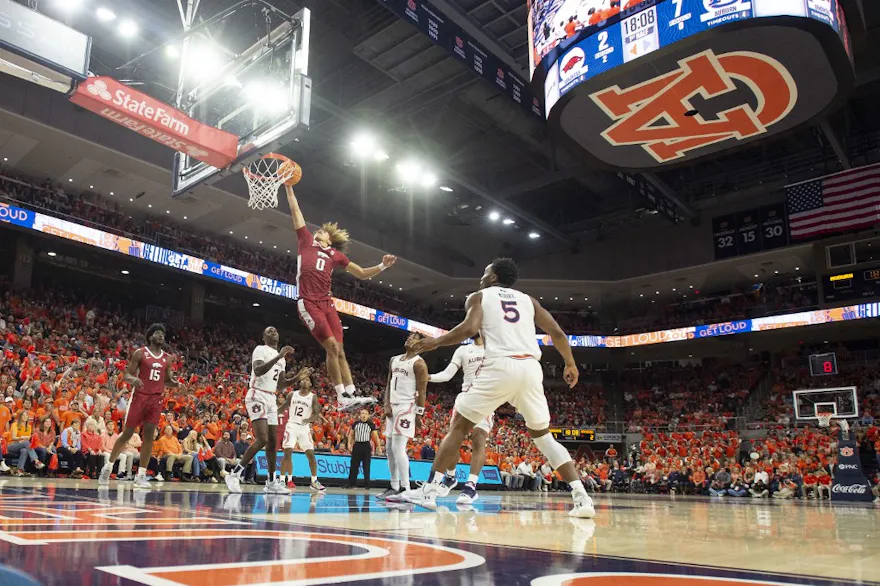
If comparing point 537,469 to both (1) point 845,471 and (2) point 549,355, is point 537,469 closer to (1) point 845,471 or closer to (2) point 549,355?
(1) point 845,471

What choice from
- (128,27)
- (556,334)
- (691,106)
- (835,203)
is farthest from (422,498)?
(835,203)

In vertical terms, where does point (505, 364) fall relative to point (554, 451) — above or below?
above

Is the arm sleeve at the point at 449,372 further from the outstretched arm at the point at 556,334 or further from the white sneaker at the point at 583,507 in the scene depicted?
the white sneaker at the point at 583,507

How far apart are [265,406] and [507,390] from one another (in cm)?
397

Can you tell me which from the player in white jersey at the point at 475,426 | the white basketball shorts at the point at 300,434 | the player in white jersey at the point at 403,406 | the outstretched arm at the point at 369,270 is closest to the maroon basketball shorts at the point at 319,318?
the outstretched arm at the point at 369,270

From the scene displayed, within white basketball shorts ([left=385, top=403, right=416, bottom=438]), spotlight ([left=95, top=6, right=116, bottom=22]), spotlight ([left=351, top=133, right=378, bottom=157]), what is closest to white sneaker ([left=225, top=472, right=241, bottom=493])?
white basketball shorts ([left=385, top=403, right=416, bottom=438])

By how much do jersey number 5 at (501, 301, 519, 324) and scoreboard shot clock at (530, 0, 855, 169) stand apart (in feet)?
22.4

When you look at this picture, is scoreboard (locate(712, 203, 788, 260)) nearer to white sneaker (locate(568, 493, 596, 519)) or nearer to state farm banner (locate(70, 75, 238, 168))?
state farm banner (locate(70, 75, 238, 168))

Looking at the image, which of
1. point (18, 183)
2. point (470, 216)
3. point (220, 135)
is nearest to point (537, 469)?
point (470, 216)

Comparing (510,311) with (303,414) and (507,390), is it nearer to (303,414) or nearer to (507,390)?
(507,390)

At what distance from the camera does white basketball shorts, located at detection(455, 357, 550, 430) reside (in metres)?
4.93

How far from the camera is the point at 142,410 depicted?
26.1 ft

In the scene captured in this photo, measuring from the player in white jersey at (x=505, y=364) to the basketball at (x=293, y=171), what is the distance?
3433 millimetres

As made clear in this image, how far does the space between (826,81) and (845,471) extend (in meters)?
10.8
